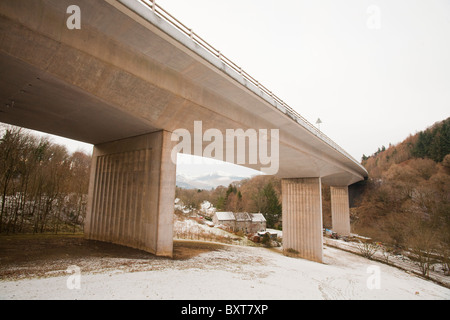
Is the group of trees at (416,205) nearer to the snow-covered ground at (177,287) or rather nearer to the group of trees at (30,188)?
the snow-covered ground at (177,287)

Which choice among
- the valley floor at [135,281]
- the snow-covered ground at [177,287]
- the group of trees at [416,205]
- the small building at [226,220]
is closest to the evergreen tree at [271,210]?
the small building at [226,220]

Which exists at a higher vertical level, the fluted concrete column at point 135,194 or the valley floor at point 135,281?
the fluted concrete column at point 135,194

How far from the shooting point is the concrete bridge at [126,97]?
589cm

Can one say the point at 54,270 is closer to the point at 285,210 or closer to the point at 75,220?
the point at 75,220

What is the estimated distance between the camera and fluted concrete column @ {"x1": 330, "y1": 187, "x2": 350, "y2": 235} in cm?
3946

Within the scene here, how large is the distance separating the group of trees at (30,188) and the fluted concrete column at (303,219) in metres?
20.1

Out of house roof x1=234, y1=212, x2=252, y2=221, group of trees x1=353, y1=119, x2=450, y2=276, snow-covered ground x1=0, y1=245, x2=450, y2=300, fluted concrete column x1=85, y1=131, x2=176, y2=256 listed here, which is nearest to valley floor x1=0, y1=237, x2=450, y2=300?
snow-covered ground x1=0, y1=245, x2=450, y2=300

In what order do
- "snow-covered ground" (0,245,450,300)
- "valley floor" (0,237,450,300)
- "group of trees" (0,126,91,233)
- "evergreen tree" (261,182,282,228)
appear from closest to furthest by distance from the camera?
"snow-covered ground" (0,245,450,300) < "valley floor" (0,237,450,300) < "group of trees" (0,126,91,233) < "evergreen tree" (261,182,282,228)

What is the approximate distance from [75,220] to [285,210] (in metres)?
21.0

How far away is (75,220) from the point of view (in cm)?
2161

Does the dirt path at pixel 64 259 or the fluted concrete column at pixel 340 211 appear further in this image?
the fluted concrete column at pixel 340 211

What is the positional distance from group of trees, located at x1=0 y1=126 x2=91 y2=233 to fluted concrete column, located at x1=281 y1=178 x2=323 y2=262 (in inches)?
791

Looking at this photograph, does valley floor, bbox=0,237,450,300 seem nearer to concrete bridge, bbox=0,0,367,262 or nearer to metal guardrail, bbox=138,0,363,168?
concrete bridge, bbox=0,0,367,262
